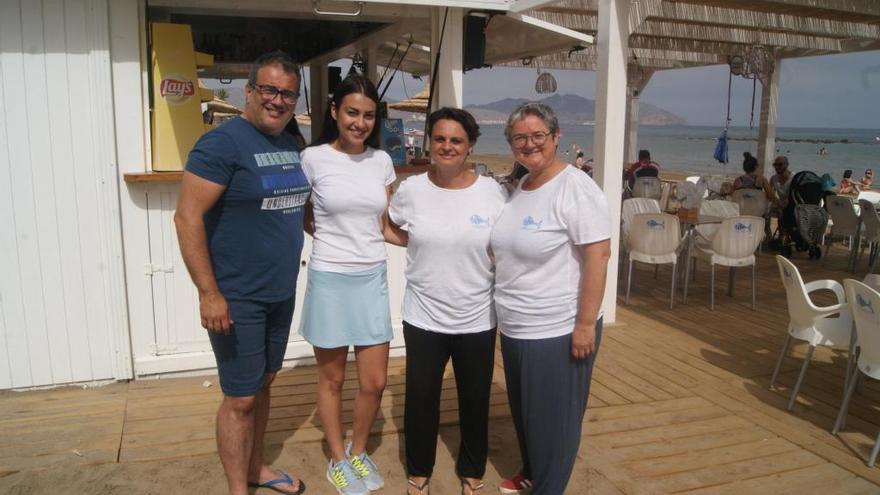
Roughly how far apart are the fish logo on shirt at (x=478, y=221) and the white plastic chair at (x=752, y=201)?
6.56 meters

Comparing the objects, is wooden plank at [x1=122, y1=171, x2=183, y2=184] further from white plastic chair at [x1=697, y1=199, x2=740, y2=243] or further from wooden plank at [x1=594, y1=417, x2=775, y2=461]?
white plastic chair at [x1=697, y1=199, x2=740, y2=243]

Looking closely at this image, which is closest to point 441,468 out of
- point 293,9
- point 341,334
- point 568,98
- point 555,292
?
point 341,334

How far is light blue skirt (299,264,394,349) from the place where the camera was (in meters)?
2.38

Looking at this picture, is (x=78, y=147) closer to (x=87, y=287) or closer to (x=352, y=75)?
(x=87, y=287)

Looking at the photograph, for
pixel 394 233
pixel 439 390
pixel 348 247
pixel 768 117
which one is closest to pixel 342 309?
pixel 348 247

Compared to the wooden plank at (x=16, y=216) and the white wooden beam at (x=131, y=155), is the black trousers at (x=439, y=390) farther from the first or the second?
the wooden plank at (x=16, y=216)

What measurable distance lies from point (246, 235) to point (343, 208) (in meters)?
0.37

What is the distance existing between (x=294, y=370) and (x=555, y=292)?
232 centimetres

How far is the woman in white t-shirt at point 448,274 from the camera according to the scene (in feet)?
7.30

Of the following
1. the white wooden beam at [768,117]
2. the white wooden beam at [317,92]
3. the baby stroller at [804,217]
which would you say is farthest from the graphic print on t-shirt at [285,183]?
Answer: the white wooden beam at [768,117]

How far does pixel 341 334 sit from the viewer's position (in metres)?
2.40

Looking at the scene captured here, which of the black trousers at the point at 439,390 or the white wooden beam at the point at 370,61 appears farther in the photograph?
the white wooden beam at the point at 370,61

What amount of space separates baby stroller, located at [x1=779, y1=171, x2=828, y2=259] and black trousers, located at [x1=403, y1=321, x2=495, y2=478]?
6698mm

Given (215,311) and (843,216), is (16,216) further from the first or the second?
(843,216)
